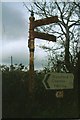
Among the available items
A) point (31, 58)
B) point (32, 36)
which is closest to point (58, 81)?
point (31, 58)

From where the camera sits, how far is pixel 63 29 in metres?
3.14

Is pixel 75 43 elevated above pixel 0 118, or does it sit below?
above

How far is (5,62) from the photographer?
2.96 m

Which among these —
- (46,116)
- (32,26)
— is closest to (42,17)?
(32,26)

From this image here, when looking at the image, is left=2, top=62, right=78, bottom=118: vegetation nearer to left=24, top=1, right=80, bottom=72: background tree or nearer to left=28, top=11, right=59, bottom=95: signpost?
left=28, top=11, right=59, bottom=95: signpost

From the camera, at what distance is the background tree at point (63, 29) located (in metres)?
3.10

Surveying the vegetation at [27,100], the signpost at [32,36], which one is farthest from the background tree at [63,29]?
the vegetation at [27,100]

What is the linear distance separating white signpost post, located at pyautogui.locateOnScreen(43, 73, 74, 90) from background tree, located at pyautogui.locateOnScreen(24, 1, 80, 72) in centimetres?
9

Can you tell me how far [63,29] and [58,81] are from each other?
548 millimetres

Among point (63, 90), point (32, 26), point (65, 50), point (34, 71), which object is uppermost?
point (32, 26)

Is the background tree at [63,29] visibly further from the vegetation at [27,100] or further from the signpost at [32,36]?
the vegetation at [27,100]

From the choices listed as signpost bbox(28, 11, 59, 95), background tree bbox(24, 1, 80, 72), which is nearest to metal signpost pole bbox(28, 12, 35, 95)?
signpost bbox(28, 11, 59, 95)

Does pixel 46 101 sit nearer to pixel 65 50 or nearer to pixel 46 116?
pixel 46 116

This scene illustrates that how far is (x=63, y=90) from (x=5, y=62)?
0.63 metres
